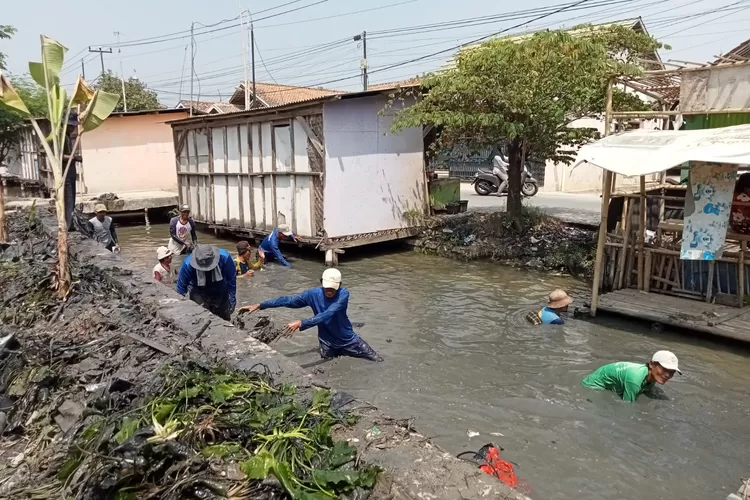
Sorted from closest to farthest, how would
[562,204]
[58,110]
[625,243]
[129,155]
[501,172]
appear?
[58,110]
[625,243]
[562,204]
[501,172]
[129,155]

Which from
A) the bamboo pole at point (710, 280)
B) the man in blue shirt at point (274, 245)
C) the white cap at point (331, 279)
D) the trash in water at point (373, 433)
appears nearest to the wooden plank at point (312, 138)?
the man in blue shirt at point (274, 245)

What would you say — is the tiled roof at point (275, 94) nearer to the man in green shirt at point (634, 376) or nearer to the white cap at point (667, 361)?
the man in green shirt at point (634, 376)

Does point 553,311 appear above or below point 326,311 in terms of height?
below

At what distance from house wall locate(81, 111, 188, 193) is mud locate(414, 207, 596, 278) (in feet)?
42.8

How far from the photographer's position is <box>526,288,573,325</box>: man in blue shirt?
27.3ft

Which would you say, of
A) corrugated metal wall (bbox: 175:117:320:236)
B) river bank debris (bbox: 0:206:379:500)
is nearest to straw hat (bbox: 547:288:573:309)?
river bank debris (bbox: 0:206:379:500)

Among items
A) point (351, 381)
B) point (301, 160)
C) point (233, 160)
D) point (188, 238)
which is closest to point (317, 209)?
point (301, 160)

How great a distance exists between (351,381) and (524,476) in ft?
7.83

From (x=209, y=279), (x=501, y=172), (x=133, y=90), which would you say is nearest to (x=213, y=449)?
(x=209, y=279)

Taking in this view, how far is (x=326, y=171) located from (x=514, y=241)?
4621mm

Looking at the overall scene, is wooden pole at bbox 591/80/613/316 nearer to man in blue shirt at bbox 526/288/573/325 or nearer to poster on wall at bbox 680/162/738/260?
man in blue shirt at bbox 526/288/573/325

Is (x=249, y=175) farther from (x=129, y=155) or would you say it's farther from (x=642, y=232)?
(x=129, y=155)

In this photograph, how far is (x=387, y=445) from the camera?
3.11m

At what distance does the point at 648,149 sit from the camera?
24.2 ft
